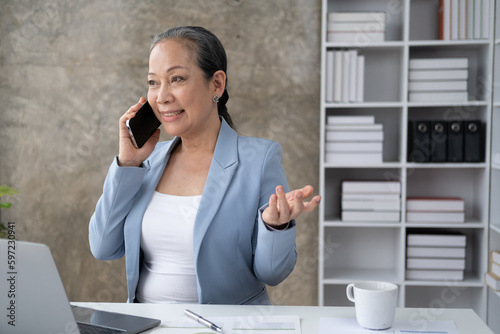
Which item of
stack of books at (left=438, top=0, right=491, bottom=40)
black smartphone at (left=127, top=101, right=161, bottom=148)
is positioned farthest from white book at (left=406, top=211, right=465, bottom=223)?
black smartphone at (left=127, top=101, right=161, bottom=148)

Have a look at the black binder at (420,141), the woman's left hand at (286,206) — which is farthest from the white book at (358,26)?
the woman's left hand at (286,206)

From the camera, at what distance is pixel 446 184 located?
3152 millimetres

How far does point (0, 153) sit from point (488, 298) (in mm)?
3063

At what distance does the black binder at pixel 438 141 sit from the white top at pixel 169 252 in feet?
5.64

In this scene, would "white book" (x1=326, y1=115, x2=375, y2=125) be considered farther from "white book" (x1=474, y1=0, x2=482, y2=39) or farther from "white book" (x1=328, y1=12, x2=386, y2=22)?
"white book" (x1=474, y1=0, x2=482, y2=39)

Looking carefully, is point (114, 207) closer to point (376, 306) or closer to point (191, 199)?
point (191, 199)

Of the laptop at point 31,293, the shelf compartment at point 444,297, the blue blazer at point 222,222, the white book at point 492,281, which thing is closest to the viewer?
the laptop at point 31,293

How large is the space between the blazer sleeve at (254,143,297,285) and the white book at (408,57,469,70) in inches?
60.4

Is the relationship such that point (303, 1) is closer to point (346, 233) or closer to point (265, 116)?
point (265, 116)

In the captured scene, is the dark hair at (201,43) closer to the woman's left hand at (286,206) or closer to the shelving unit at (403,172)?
the woman's left hand at (286,206)

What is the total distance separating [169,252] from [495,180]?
205 centimetres

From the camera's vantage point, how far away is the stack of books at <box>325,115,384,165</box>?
2922 mm

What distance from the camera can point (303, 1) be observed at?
314cm

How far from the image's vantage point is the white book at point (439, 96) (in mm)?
2889
